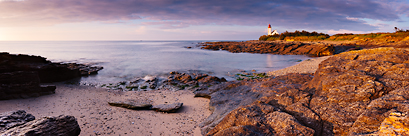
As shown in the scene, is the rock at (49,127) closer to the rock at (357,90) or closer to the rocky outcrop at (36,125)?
the rocky outcrop at (36,125)

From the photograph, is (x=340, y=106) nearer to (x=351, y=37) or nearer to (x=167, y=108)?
(x=167, y=108)

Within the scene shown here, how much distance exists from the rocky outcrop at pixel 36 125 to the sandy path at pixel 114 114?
151 cm

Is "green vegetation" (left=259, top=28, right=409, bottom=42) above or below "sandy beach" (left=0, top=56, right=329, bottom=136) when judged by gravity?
above

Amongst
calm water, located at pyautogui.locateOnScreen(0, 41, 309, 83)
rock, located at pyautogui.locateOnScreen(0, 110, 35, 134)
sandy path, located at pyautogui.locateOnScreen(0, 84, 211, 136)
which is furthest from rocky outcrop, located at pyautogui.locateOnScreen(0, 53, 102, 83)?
rock, located at pyautogui.locateOnScreen(0, 110, 35, 134)

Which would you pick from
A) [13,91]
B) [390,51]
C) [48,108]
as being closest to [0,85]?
[13,91]

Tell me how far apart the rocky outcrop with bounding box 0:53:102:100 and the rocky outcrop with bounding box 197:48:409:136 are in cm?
957

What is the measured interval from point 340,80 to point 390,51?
109 inches

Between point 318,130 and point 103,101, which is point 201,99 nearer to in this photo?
point 103,101

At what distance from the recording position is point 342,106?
4.32 meters

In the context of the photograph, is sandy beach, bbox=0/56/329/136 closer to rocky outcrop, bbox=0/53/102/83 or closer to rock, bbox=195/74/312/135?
rock, bbox=195/74/312/135

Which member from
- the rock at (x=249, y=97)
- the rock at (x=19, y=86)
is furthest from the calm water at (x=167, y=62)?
the rock at (x=249, y=97)

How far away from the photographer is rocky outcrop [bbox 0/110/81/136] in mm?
4105

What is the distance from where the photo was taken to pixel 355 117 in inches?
154

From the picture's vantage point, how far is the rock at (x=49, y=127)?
4.06m
